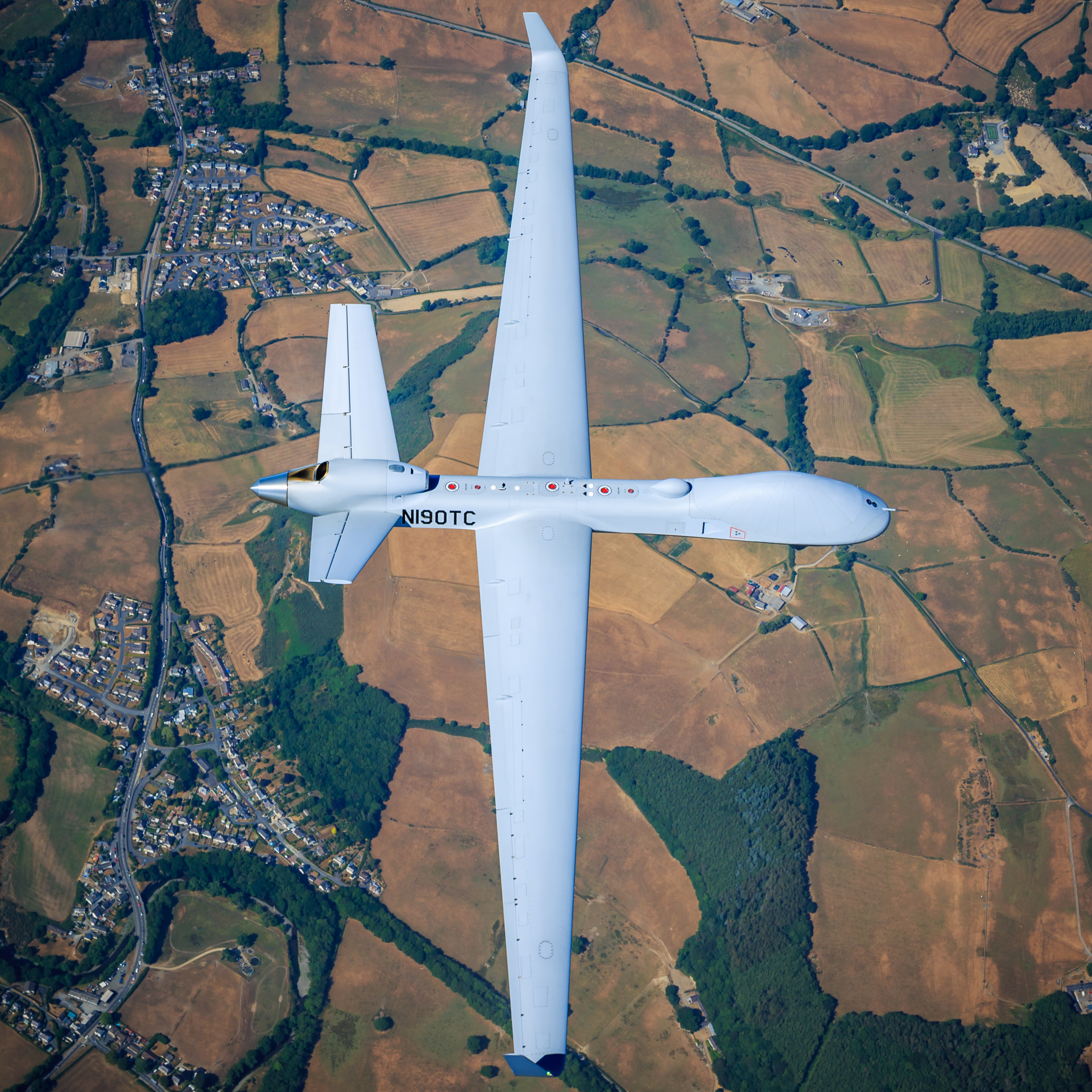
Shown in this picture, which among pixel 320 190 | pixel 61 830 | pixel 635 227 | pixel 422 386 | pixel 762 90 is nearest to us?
pixel 61 830

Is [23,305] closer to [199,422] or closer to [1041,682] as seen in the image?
[199,422]

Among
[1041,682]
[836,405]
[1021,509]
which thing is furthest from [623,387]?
[1041,682]

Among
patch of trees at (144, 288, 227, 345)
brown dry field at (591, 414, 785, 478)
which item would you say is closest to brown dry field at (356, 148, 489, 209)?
patch of trees at (144, 288, 227, 345)

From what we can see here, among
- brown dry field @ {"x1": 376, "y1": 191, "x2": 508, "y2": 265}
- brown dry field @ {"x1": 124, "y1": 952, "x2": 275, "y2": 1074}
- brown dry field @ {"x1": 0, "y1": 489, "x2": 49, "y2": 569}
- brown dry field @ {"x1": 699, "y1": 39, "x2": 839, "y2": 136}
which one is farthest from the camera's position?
brown dry field @ {"x1": 699, "y1": 39, "x2": 839, "y2": 136}

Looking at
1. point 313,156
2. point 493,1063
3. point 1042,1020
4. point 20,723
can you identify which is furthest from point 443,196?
point 1042,1020

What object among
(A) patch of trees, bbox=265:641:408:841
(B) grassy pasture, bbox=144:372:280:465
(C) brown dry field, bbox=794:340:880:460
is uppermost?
(C) brown dry field, bbox=794:340:880:460

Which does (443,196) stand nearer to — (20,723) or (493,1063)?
(20,723)

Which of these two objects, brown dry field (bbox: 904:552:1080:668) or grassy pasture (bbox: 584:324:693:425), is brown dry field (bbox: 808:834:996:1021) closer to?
brown dry field (bbox: 904:552:1080:668)
